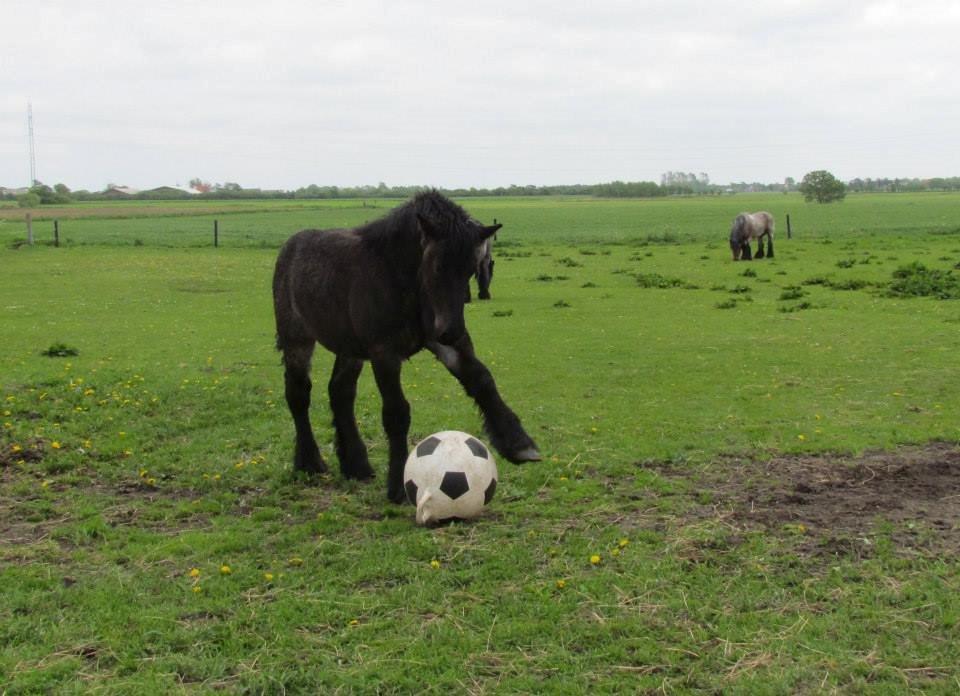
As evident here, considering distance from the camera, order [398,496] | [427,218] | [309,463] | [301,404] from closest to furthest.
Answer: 1. [427,218]
2. [398,496]
3. [309,463]
4. [301,404]

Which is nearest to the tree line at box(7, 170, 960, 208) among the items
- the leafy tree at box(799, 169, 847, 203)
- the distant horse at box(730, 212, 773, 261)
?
the leafy tree at box(799, 169, 847, 203)

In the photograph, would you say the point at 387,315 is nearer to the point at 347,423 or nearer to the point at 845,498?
the point at 347,423

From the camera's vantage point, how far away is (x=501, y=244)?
41.8m

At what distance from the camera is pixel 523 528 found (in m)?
6.54

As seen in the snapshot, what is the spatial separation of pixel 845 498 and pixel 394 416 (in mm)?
3639

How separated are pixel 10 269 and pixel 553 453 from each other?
2558 cm

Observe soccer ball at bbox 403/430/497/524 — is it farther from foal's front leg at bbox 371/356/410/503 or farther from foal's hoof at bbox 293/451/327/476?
foal's hoof at bbox 293/451/327/476

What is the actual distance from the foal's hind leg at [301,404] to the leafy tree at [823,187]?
105 metres

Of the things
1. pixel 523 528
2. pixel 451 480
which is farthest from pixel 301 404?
pixel 523 528

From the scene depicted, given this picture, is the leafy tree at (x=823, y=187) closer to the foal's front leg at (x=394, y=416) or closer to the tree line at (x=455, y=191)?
the tree line at (x=455, y=191)

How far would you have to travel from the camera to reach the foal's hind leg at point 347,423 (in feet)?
26.6

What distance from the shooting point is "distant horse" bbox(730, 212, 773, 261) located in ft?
105

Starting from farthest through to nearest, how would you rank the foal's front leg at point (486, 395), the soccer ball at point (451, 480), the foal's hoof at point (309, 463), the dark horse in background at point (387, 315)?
the foal's hoof at point (309, 463) → the foal's front leg at point (486, 395) → the dark horse in background at point (387, 315) → the soccer ball at point (451, 480)

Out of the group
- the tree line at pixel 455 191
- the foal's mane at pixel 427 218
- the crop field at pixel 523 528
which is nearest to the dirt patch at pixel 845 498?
the crop field at pixel 523 528
